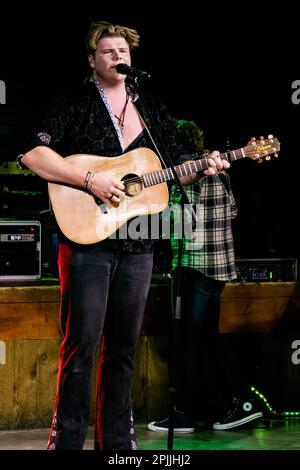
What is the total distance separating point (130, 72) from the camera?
→ 3.39 meters

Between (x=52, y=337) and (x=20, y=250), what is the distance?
58 cm

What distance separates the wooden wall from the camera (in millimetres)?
4922

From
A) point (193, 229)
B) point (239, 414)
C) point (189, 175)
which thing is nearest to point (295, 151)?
point (193, 229)

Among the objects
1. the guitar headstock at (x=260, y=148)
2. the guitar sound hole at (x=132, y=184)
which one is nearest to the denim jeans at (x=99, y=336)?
the guitar sound hole at (x=132, y=184)

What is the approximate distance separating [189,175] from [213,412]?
6.89 ft

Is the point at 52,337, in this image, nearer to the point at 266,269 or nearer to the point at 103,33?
the point at 266,269

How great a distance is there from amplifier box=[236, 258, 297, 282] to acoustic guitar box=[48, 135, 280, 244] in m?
1.92

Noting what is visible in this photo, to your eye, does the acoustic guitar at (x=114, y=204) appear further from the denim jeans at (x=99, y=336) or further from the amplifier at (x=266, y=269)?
the amplifier at (x=266, y=269)

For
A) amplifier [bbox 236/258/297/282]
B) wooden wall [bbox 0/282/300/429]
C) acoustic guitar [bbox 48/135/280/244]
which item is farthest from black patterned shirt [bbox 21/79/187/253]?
amplifier [bbox 236/258/297/282]

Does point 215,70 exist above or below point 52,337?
above

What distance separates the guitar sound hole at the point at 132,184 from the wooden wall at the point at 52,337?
153 cm

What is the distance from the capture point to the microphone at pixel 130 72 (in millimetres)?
3344

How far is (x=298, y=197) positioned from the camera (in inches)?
272

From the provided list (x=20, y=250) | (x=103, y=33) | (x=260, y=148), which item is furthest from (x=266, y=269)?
(x=103, y=33)
